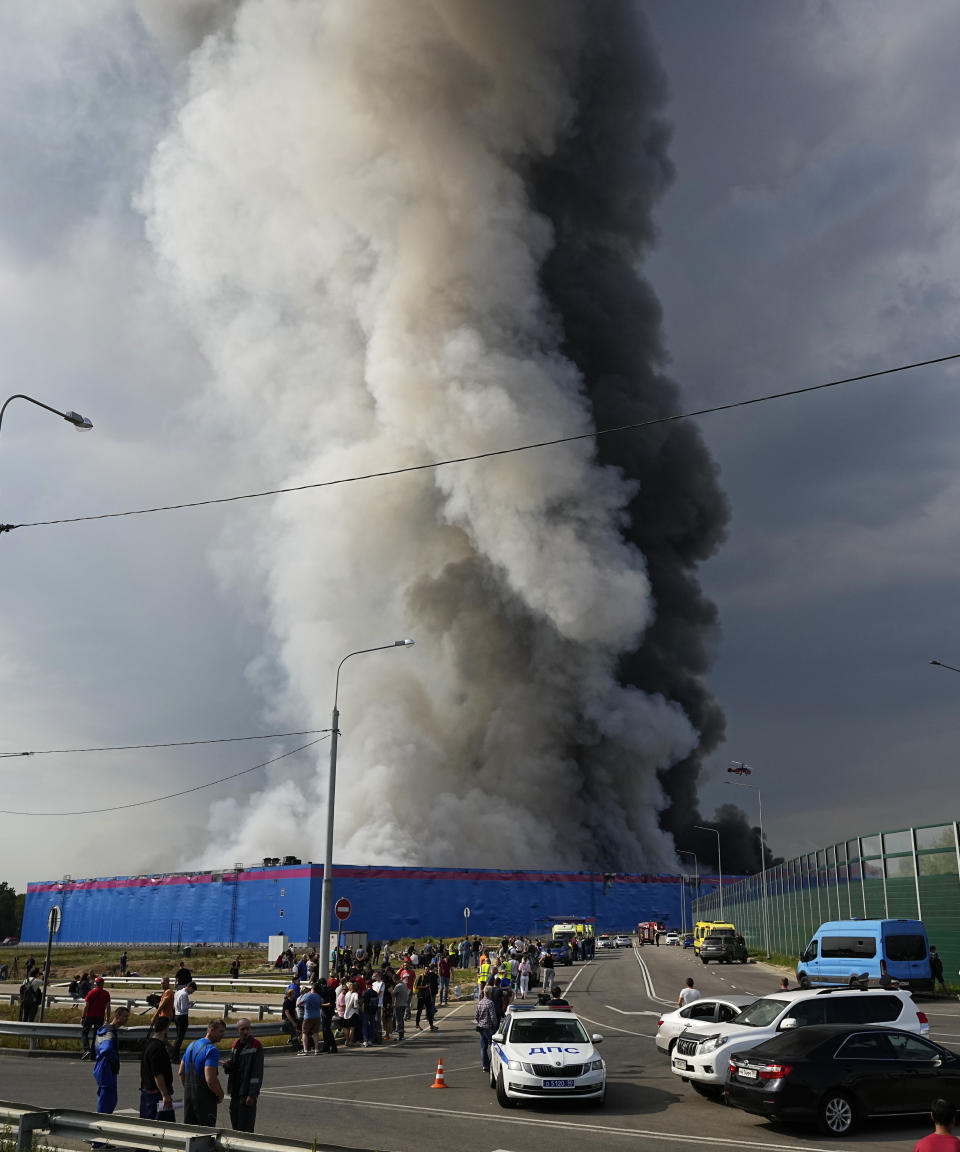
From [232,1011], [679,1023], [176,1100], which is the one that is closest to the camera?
[176,1100]

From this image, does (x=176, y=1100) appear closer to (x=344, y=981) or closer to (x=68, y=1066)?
(x=68, y=1066)

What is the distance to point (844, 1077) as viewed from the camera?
12.4 metres

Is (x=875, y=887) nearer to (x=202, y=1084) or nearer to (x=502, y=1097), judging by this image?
(x=502, y=1097)

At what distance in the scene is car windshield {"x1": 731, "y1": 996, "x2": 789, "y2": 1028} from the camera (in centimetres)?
1473

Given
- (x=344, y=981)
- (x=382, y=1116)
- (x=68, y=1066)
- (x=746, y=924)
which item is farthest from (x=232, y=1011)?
(x=746, y=924)

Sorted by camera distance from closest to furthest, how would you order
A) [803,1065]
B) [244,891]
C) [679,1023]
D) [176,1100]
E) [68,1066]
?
[803,1065]
[176,1100]
[679,1023]
[68,1066]
[244,891]

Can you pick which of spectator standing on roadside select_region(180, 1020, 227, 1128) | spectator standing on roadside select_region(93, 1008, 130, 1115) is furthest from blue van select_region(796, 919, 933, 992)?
spectator standing on roadside select_region(180, 1020, 227, 1128)

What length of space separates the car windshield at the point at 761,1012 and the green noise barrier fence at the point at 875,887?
17.3 m

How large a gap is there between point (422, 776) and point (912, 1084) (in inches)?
2543

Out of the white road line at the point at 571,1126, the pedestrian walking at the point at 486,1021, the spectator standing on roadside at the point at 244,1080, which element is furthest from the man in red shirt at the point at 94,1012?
the spectator standing on roadside at the point at 244,1080

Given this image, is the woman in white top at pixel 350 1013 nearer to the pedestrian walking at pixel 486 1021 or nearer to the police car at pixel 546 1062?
the pedestrian walking at pixel 486 1021

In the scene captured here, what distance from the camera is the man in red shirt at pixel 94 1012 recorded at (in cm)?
1970

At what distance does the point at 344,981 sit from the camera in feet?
78.3

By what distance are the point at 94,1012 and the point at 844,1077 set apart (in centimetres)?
1411
